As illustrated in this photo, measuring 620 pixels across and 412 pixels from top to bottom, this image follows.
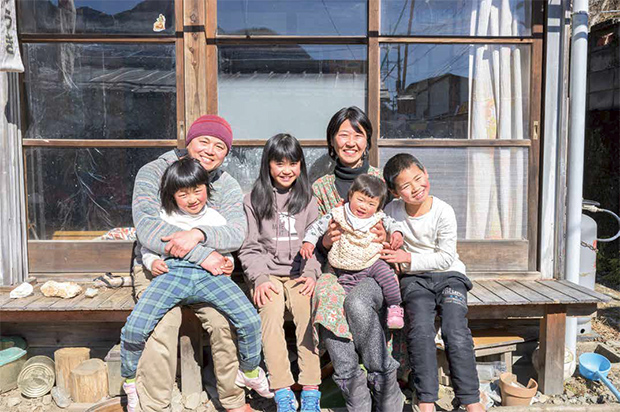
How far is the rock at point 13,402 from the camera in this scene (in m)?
3.10

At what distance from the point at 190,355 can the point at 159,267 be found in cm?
72

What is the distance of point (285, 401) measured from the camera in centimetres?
266

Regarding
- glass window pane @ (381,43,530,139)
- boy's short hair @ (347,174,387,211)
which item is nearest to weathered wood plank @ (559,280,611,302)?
glass window pane @ (381,43,530,139)

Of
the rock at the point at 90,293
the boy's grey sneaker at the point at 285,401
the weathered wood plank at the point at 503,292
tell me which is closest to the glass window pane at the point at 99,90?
the rock at the point at 90,293

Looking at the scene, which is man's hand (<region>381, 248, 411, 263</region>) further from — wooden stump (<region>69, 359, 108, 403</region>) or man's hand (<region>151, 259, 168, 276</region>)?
wooden stump (<region>69, 359, 108, 403</region>)

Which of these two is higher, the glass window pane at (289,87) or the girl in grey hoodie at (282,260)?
the glass window pane at (289,87)

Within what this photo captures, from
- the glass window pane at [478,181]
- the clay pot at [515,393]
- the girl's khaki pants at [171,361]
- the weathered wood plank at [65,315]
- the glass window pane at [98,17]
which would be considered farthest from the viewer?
the glass window pane at [478,181]

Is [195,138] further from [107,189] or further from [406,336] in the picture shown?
[406,336]

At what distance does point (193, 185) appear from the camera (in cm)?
271

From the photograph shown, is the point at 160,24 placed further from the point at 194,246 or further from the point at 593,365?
the point at 593,365

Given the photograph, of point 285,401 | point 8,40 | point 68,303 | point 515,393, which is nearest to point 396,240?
point 285,401

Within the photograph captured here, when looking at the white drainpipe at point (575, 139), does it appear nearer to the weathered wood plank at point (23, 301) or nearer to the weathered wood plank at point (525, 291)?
the weathered wood plank at point (525, 291)

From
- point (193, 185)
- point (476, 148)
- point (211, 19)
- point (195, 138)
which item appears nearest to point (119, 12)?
point (211, 19)

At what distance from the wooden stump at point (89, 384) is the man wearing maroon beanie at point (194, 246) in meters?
0.68
